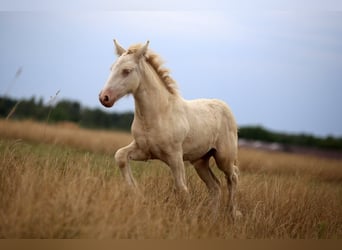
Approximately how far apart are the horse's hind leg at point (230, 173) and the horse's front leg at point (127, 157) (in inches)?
60.6

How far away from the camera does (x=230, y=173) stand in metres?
7.18

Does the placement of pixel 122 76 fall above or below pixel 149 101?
above

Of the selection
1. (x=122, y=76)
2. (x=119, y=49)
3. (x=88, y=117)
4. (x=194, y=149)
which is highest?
(x=119, y=49)

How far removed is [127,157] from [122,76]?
978 mm

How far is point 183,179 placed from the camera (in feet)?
19.6

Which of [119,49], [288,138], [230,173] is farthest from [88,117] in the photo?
[119,49]

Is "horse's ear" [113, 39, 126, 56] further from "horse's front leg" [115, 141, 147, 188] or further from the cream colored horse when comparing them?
"horse's front leg" [115, 141, 147, 188]

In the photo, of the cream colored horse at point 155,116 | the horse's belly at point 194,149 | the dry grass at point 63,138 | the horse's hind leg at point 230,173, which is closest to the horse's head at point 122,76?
the cream colored horse at point 155,116

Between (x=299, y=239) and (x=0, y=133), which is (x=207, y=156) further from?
(x=0, y=133)

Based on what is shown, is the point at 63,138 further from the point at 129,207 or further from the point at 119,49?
the point at 129,207

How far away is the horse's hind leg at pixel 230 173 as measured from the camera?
6980mm

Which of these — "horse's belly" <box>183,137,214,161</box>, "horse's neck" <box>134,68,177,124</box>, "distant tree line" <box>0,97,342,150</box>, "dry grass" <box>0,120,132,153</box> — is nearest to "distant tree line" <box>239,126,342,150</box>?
"distant tree line" <box>0,97,342,150</box>

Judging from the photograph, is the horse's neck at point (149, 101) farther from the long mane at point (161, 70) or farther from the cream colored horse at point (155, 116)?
the long mane at point (161, 70)

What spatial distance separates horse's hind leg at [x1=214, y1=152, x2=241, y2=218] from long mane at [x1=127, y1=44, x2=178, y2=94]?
1316 mm
